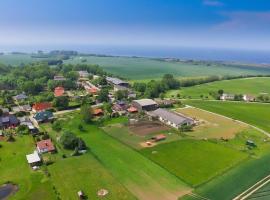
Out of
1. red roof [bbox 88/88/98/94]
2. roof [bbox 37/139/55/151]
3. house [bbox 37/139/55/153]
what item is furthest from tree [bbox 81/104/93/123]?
Result: red roof [bbox 88/88/98/94]

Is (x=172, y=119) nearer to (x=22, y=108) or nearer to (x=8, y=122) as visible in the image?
(x=8, y=122)

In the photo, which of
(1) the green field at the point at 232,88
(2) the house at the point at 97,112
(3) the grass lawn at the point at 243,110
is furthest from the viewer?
(1) the green field at the point at 232,88

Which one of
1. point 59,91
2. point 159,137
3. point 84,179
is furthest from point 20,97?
point 84,179

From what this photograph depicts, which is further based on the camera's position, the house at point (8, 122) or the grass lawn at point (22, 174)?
the house at point (8, 122)

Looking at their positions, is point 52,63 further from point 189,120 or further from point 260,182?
point 260,182

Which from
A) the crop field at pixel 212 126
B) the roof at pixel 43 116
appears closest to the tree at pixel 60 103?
the roof at pixel 43 116

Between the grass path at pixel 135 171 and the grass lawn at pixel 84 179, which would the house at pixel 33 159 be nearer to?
the grass lawn at pixel 84 179

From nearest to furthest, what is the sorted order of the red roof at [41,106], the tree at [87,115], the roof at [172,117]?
the roof at [172,117]
the tree at [87,115]
the red roof at [41,106]
